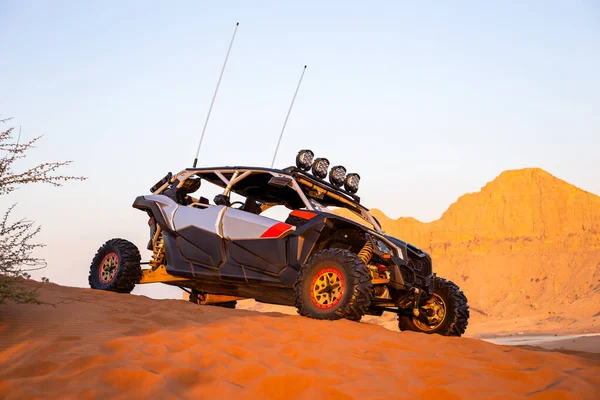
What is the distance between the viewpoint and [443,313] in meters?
8.01

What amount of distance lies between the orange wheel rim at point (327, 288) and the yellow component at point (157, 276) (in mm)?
2683

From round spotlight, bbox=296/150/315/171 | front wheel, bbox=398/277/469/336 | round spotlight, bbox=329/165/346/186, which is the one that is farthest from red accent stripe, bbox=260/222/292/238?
front wheel, bbox=398/277/469/336

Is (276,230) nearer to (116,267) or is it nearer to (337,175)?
(337,175)

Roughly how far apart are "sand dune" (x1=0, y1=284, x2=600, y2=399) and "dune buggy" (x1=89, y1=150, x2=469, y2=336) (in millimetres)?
760

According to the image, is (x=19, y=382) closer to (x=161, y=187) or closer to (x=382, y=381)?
(x=382, y=381)

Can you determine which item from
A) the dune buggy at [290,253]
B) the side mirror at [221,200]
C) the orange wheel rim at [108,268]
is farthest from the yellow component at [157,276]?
the side mirror at [221,200]

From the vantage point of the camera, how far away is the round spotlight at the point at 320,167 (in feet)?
27.2

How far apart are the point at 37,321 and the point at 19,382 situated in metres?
2.05

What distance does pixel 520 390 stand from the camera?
150 inches

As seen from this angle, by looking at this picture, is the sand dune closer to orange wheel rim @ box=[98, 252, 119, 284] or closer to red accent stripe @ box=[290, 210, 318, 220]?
red accent stripe @ box=[290, 210, 318, 220]

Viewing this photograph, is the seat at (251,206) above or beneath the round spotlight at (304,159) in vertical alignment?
beneath

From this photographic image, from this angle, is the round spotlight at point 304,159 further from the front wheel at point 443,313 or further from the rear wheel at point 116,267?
the rear wheel at point 116,267

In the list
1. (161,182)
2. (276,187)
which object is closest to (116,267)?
(161,182)

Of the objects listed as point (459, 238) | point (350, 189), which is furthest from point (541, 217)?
point (350, 189)
